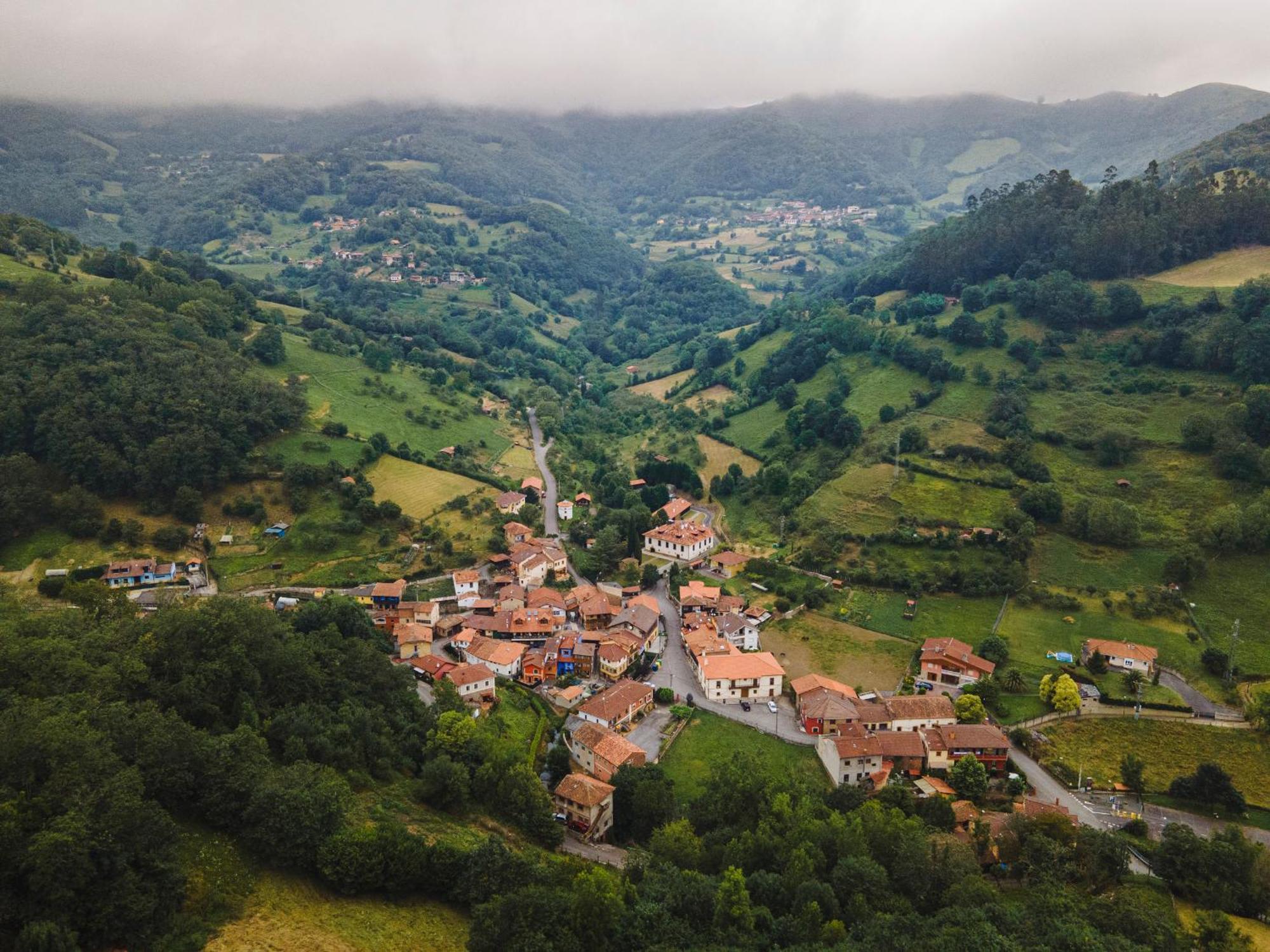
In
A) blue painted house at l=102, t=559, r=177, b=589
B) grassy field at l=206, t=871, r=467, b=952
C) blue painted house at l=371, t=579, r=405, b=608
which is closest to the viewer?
grassy field at l=206, t=871, r=467, b=952

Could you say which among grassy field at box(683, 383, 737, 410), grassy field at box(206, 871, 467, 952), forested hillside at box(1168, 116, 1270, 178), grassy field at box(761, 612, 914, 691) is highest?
forested hillside at box(1168, 116, 1270, 178)

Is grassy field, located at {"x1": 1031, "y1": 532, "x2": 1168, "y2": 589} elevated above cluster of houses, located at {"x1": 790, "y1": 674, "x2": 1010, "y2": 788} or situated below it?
above

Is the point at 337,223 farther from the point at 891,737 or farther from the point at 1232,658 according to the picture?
the point at 1232,658

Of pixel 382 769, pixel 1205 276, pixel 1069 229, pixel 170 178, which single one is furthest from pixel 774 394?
pixel 170 178

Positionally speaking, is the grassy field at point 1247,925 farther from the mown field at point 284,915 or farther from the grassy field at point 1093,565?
the grassy field at point 1093,565

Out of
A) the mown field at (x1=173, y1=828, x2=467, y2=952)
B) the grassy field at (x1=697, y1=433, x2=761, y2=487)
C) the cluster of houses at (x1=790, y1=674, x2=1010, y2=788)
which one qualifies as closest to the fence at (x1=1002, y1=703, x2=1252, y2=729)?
the cluster of houses at (x1=790, y1=674, x2=1010, y2=788)

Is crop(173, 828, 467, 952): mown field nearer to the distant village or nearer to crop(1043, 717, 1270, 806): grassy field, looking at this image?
crop(1043, 717, 1270, 806): grassy field

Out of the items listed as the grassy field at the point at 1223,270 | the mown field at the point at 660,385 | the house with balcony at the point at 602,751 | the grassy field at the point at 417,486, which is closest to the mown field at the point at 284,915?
the house with balcony at the point at 602,751
